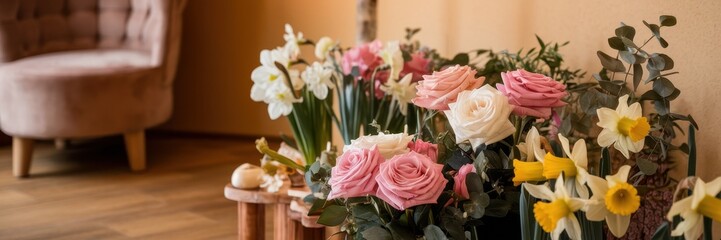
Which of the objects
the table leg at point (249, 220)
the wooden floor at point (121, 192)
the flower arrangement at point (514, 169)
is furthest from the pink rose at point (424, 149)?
the wooden floor at point (121, 192)

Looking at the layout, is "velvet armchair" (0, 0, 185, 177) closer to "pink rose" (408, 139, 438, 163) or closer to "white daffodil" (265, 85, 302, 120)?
"white daffodil" (265, 85, 302, 120)

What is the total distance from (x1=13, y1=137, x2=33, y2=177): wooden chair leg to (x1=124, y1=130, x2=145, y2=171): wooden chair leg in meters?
0.37

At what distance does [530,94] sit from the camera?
1.57 metres

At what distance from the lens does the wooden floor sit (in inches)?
120

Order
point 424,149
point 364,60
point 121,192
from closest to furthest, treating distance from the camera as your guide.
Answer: point 424,149
point 364,60
point 121,192

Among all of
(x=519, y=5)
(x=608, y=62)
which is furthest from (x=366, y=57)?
(x=608, y=62)

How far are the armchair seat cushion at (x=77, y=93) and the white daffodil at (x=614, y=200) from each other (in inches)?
109

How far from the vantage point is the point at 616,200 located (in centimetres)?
118

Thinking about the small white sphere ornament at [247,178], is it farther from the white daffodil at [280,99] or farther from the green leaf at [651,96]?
the green leaf at [651,96]

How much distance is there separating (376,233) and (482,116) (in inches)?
9.6

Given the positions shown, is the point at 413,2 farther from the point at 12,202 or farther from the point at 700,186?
the point at 700,186

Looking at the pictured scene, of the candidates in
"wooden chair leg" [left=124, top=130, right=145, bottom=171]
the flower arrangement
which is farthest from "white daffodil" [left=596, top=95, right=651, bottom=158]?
"wooden chair leg" [left=124, top=130, right=145, bottom=171]

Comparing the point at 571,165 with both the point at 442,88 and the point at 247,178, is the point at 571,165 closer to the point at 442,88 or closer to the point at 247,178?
the point at 442,88

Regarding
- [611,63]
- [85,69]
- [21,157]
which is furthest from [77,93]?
[611,63]
